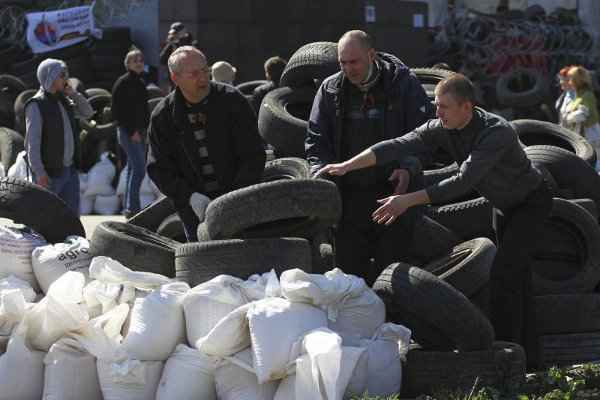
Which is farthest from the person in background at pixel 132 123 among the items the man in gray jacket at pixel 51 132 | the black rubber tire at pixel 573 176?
the black rubber tire at pixel 573 176

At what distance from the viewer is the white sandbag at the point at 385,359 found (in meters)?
5.70

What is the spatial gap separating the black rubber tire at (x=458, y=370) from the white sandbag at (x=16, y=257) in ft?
7.41

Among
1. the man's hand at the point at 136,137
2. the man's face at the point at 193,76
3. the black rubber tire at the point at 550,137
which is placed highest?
the man's face at the point at 193,76

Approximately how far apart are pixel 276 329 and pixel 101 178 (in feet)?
32.7

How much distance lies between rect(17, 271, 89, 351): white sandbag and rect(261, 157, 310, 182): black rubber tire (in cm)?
205

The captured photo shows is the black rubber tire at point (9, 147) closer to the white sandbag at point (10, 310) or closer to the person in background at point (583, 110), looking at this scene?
the person in background at point (583, 110)

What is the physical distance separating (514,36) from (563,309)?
72.0 feet

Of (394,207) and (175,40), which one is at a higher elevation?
(394,207)

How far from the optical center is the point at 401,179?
21.2ft

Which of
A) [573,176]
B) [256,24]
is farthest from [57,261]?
[256,24]

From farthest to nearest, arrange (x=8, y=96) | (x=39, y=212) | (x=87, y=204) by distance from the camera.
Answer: (x=8, y=96)
(x=87, y=204)
(x=39, y=212)

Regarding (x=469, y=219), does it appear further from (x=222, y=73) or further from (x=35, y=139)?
(x=222, y=73)

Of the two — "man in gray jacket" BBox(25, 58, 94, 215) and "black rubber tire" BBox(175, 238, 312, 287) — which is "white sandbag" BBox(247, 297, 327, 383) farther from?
"man in gray jacket" BBox(25, 58, 94, 215)

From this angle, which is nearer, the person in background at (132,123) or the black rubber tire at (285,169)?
the black rubber tire at (285,169)
